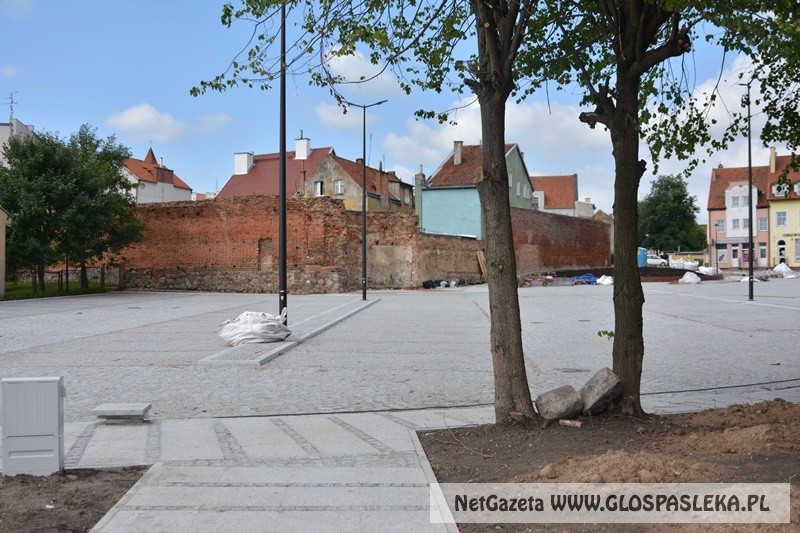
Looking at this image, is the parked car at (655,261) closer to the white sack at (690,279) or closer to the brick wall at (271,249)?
the white sack at (690,279)

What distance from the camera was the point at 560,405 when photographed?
6.25 meters

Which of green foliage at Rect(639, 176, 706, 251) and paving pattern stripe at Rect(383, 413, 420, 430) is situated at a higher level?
green foliage at Rect(639, 176, 706, 251)

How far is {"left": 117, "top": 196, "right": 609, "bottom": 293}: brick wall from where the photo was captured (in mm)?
41000

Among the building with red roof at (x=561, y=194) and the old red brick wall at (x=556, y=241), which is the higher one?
the building with red roof at (x=561, y=194)

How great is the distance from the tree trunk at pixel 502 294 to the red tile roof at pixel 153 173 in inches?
2637

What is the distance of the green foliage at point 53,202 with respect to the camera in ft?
112

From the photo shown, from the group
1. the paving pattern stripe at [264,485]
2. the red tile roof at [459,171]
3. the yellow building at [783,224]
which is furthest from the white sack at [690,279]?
the paving pattern stripe at [264,485]

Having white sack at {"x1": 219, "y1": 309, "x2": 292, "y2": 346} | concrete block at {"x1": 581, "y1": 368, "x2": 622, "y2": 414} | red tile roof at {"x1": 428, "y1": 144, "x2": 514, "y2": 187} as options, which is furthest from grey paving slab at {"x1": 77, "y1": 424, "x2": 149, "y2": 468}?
red tile roof at {"x1": 428, "y1": 144, "x2": 514, "y2": 187}

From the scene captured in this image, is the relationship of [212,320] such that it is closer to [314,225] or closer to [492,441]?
[492,441]

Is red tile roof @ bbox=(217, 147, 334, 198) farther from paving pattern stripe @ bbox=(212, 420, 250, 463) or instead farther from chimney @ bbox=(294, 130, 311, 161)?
paving pattern stripe @ bbox=(212, 420, 250, 463)

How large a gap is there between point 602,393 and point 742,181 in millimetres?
84658

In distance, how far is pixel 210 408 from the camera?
27.1 ft

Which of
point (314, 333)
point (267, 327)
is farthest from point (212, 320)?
point (267, 327)

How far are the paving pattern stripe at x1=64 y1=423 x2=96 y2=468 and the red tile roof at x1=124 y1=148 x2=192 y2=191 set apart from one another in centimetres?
6536
